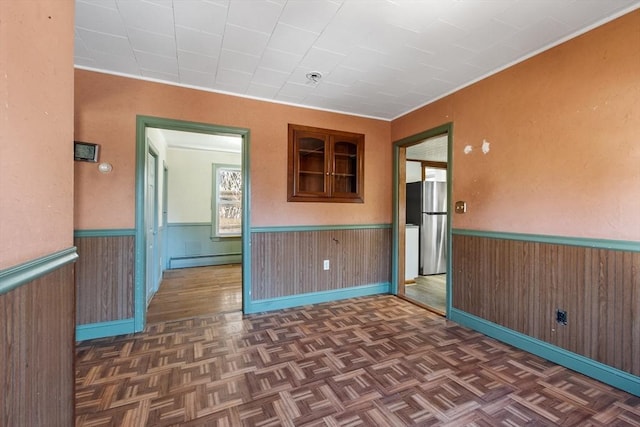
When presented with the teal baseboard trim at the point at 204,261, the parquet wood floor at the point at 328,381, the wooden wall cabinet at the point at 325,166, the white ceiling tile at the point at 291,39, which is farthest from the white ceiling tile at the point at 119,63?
the teal baseboard trim at the point at 204,261

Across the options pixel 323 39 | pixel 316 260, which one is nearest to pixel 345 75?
pixel 323 39

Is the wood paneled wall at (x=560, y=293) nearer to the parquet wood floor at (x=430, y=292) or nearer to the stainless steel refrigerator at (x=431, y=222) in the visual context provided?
the parquet wood floor at (x=430, y=292)

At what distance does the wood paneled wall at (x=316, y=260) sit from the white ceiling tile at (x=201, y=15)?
6.55 ft

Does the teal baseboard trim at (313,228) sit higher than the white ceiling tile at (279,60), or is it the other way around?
the white ceiling tile at (279,60)

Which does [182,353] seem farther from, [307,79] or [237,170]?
[237,170]

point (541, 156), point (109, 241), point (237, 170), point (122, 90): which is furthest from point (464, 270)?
point (237, 170)

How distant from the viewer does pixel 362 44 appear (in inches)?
84.7

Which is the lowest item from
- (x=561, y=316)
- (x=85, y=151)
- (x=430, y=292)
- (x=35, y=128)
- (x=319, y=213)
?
(x=430, y=292)

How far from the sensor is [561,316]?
2.12 m

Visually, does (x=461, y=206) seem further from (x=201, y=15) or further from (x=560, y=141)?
(x=201, y=15)

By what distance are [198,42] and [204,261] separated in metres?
4.43

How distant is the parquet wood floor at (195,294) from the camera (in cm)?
318

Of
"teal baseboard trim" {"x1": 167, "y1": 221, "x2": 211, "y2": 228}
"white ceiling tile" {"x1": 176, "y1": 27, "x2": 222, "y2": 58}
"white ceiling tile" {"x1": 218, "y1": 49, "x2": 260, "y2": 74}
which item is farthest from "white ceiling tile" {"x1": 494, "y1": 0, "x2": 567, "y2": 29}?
"teal baseboard trim" {"x1": 167, "y1": 221, "x2": 211, "y2": 228}

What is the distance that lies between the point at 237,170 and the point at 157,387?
4672 mm
